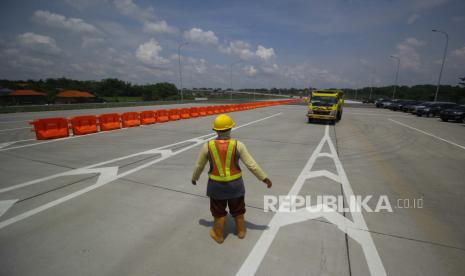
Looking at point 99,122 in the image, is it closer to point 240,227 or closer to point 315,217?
point 240,227

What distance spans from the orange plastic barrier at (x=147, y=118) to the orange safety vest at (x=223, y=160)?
13.1 meters

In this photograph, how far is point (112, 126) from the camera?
12.8 m

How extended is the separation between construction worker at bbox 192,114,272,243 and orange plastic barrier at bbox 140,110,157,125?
42.5ft

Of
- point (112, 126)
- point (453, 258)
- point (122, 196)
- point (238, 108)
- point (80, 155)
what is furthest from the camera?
point (238, 108)

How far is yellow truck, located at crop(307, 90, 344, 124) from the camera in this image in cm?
1552

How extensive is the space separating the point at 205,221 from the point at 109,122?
11.3m

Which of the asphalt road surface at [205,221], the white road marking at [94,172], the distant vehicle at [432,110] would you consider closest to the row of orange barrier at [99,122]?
the asphalt road surface at [205,221]

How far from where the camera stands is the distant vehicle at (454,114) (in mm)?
19703

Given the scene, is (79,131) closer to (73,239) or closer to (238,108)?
(73,239)

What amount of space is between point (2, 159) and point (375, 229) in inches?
403

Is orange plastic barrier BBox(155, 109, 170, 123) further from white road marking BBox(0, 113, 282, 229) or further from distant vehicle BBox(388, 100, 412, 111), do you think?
distant vehicle BBox(388, 100, 412, 111)

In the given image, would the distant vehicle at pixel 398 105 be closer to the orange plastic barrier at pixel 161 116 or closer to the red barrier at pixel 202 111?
the red barrier at pixel 202 111

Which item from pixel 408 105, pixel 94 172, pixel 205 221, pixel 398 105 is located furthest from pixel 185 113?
pixel 398 105

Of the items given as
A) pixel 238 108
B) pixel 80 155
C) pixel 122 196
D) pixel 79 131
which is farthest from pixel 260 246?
pixel 238 108
